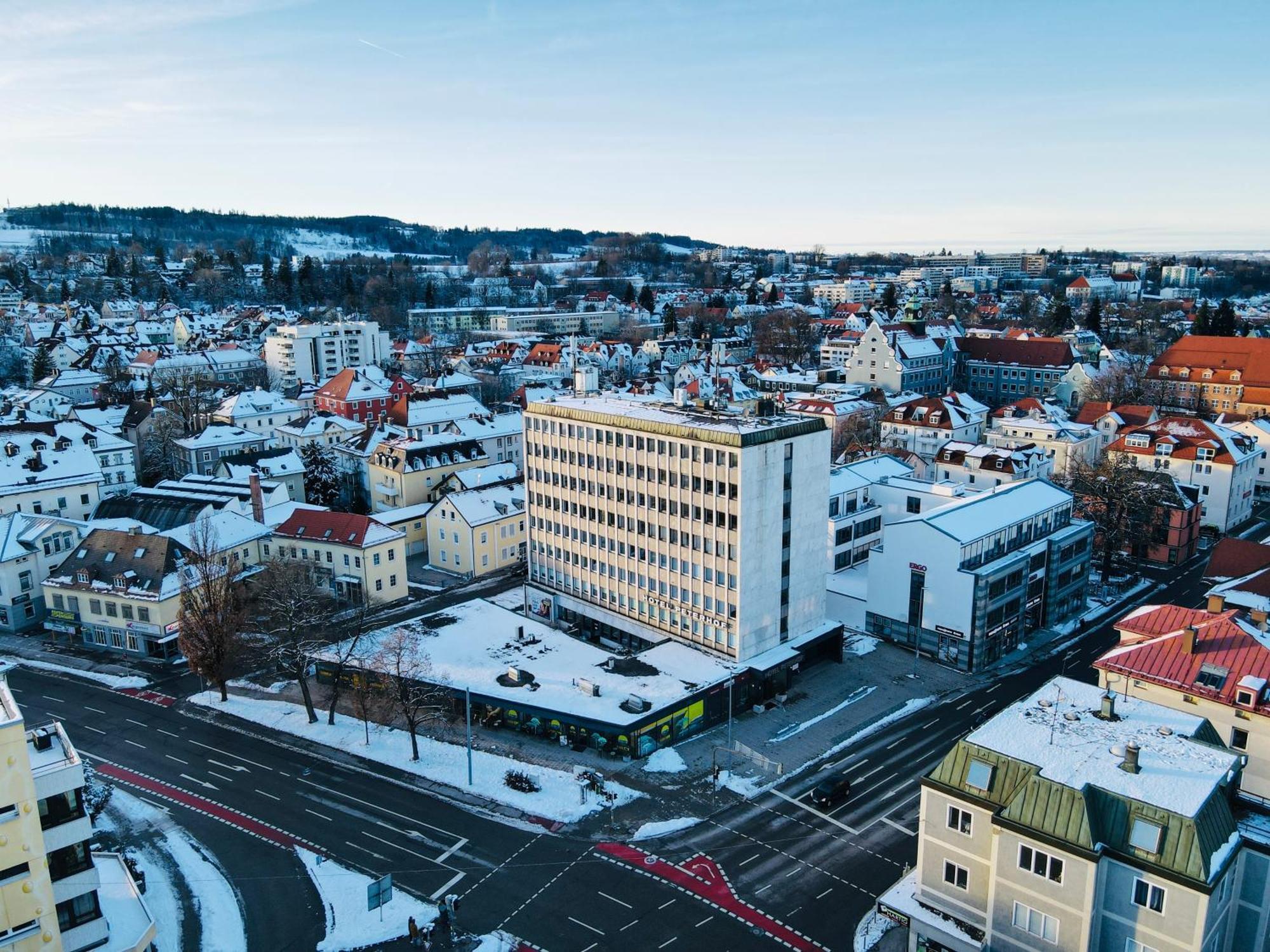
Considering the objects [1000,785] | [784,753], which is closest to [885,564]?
[784,753]

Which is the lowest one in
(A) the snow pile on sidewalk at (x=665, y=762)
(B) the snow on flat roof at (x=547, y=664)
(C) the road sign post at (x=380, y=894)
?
(A) the snow pile on sidewalk at (x=665, y=762)

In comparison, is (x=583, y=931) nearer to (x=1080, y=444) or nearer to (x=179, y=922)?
(x=179, y=922)

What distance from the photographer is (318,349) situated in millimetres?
165750

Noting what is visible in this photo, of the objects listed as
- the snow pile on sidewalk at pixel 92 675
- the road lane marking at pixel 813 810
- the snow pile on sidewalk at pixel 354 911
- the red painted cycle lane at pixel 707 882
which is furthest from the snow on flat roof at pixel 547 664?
the snow pile on sidewalk at pixel 92 675

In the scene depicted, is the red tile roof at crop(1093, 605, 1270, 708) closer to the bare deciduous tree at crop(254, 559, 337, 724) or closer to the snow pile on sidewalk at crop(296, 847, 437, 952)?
the snow pile on sidewalk at crop(296, 847, 437, 952)

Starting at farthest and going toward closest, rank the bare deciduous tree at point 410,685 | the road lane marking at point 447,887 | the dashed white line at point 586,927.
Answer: the bare deciduous tree at point 410,685, the road lane marking at point 447,887, the dashed white line at point 586,927

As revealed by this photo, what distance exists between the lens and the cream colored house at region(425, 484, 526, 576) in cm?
7800

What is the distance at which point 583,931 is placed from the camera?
37.5 m

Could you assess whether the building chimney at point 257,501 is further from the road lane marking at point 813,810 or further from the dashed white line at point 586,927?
the dashed white line at point 586,927

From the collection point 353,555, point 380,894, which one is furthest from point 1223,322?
point 380,894

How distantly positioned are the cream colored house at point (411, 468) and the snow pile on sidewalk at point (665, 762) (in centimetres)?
4593

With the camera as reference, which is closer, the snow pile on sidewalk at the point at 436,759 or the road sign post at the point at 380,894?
the road sign post at the point at 380,894

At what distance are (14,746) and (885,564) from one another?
52.0m

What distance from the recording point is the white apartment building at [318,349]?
162 metres
